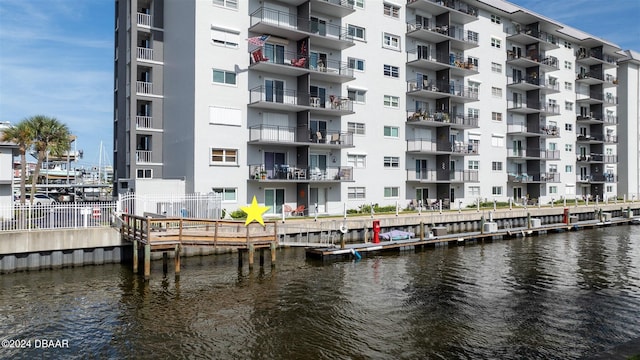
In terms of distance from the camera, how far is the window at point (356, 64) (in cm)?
3947

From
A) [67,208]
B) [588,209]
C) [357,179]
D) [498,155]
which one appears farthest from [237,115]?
[588,209]

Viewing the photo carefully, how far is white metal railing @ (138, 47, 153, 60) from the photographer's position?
3478 centimetres

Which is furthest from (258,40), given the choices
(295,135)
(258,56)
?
(295,135)

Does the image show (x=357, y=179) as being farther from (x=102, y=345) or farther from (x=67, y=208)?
(x=102, y=345)

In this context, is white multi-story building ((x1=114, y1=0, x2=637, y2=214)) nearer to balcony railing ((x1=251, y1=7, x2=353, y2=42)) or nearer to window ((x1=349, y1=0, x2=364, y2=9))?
balcony railing ((x1=251, y1=7, x2=353, y2=42))

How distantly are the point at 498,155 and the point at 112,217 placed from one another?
41.0 metres

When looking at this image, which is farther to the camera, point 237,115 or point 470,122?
point 470,122

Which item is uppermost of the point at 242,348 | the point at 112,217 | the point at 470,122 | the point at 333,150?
the point at 470,122

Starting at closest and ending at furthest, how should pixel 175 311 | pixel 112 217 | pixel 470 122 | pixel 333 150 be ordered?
1. pixel 175 311
2. pixel 112 217
3. pixel 333 150
4. pixel 470 122

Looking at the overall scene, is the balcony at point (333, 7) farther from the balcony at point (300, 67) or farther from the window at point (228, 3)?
the window at point (228, 3)

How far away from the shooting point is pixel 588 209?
1898 inches

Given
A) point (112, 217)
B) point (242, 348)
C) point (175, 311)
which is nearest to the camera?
point (242, 348)

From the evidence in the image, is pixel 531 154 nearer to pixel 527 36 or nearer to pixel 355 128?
pixel 527 36

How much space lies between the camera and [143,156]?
113ft
